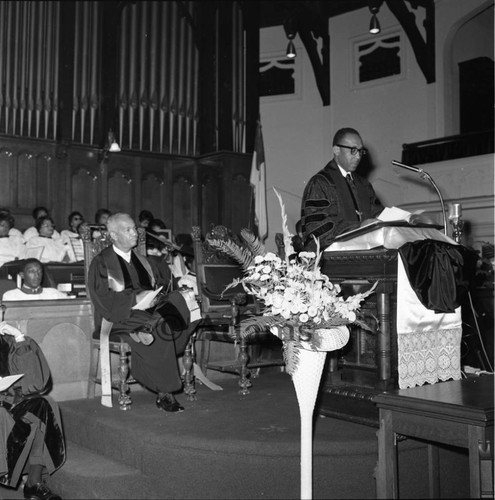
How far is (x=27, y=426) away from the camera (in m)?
3.39

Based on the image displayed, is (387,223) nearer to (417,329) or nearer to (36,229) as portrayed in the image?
(417,329)

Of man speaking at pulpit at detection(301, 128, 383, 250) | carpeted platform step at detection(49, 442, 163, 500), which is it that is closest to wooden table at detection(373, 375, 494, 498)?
carpeted platform step at detection(49, 442, 163, 500)

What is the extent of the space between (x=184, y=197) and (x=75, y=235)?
8.10ft

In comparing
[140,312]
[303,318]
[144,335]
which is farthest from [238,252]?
[140,312]

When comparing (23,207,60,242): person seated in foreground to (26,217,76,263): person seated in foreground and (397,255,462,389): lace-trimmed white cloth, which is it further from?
(397,255,462,389): lace-trimmed white cloth

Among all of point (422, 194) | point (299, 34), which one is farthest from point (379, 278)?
point (299, 34)

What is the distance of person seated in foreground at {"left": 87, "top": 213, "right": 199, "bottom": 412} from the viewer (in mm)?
4176

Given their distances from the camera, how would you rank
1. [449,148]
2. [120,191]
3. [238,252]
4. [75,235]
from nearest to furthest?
1. [238,252]
2. [75,235]
3. [449,148]
4. [120,191]

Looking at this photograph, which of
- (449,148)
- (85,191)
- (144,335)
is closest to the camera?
(144,335)

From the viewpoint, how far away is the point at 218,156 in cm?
1048

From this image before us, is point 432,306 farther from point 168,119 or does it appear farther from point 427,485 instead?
point 168,119

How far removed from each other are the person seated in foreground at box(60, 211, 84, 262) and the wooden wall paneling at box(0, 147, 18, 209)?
807 millimetres

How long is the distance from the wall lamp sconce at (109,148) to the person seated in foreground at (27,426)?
6302 millimetres

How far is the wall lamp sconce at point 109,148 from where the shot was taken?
9625 millimetres
